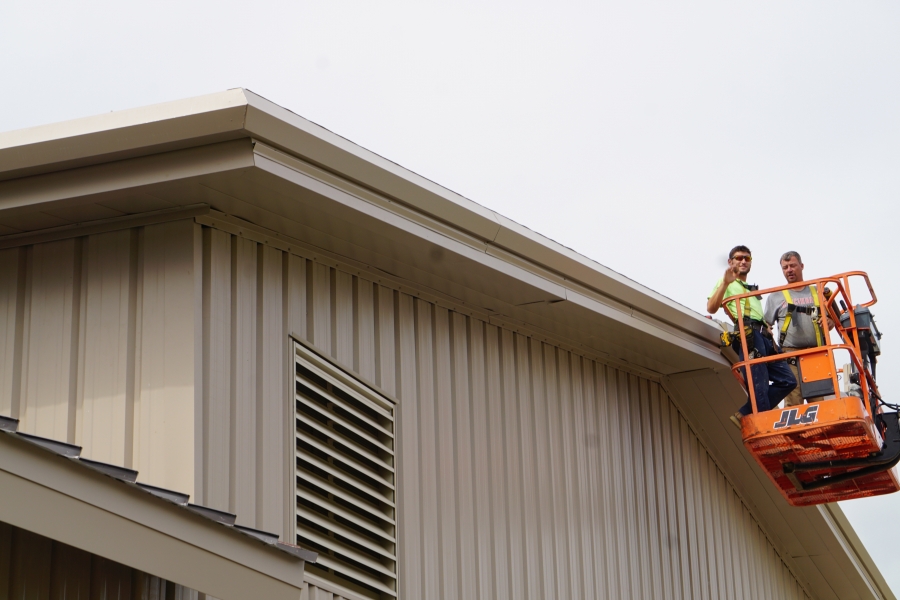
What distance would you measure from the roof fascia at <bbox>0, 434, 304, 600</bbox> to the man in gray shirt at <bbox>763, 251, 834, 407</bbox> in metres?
7.22

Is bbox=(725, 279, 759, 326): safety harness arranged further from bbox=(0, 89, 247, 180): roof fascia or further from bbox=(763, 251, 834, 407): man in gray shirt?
bbox=(0, 89, 247, 180): roof fascia

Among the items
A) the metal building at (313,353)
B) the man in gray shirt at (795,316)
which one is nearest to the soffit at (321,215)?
the metal building at (313,353)

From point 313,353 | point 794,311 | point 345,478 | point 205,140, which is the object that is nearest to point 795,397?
point 794,311

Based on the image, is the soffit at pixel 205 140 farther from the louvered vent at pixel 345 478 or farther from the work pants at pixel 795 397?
the work pants at pixel 795 397

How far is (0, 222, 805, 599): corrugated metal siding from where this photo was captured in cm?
805

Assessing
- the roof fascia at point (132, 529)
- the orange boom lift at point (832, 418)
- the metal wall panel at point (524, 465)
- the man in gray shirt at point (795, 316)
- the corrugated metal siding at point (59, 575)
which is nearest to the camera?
the roof fascia at point (132, 529)

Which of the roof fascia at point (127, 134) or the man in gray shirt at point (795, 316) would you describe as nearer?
the roof fascia at point (127, 134)

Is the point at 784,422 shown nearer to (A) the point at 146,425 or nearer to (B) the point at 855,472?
(B) the point at 855,472

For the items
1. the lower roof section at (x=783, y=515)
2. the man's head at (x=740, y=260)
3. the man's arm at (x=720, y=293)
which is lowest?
the lower roof section at (x=783, y=515)

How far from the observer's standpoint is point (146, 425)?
7.90 metres

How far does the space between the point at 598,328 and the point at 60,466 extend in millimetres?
7198

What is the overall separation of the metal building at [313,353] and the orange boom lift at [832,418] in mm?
1366

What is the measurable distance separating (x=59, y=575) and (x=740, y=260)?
7.93 m

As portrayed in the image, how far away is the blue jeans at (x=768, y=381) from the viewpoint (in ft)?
39.0
